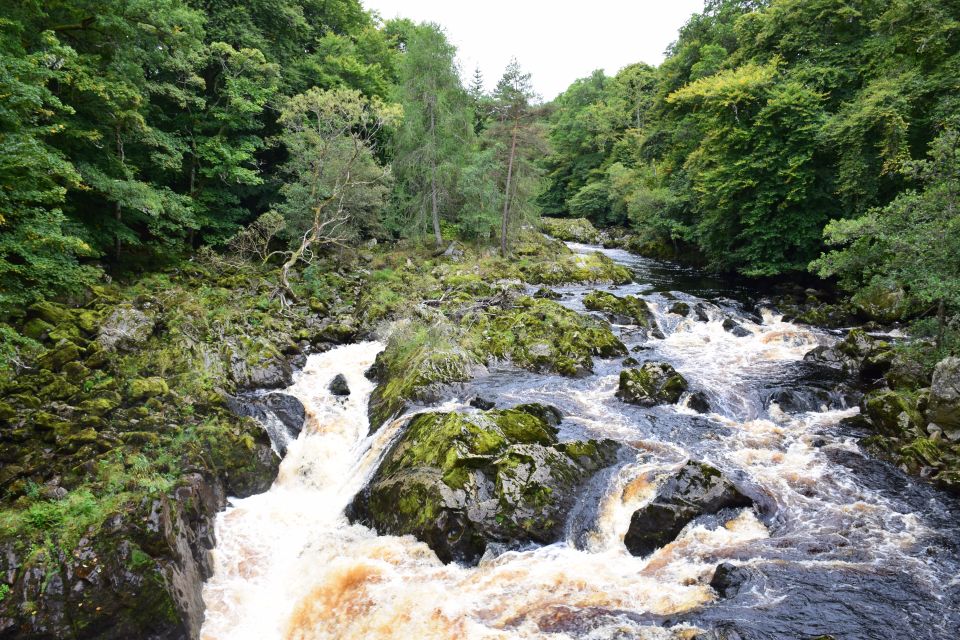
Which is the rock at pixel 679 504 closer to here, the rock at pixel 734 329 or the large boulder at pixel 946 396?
the large boulder at pixel 946 396

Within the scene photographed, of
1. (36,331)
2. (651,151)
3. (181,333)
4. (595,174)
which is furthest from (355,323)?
(595,174)

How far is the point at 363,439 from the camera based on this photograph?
11773 mm

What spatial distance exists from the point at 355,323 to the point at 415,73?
17.4 metres

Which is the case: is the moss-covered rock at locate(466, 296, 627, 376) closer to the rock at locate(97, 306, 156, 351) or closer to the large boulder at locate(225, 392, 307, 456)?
the large boulder at locate(225, 392, 307, 456)

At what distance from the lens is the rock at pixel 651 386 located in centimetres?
1245

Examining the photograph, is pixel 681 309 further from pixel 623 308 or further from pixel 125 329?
pixel 125 329

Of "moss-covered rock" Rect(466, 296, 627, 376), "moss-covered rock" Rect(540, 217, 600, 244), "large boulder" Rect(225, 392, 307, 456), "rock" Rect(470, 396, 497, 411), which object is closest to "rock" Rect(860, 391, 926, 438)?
"moss-covered rock" Rect(466, 296, 627, 376)

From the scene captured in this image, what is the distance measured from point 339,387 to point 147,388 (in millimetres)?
4694

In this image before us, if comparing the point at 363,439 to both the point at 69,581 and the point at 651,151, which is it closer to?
the point at 69,581

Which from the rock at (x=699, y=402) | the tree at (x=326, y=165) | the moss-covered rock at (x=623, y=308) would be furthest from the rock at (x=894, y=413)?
the tree at (x=326, y=165)

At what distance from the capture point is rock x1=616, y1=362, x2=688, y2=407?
12.4m

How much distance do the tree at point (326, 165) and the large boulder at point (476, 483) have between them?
12504 mm

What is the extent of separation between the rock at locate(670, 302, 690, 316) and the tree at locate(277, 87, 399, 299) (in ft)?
50.6

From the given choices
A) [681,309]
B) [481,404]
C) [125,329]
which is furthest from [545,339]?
[125,329]
